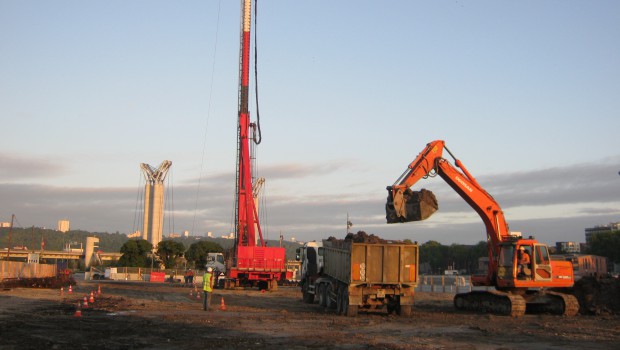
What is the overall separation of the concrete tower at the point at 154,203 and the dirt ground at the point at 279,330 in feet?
387

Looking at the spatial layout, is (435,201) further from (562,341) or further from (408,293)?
(562,341)

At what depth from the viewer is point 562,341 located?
17359mm

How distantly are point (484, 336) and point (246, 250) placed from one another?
93.5ft

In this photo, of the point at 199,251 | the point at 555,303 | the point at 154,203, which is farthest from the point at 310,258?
the point at 154,203

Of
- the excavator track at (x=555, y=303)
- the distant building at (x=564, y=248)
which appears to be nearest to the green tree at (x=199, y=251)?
the distant building at (x=564, y=248)

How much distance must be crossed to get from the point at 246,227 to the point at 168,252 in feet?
207

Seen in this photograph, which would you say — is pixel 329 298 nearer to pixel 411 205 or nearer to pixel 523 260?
pixel 411 205

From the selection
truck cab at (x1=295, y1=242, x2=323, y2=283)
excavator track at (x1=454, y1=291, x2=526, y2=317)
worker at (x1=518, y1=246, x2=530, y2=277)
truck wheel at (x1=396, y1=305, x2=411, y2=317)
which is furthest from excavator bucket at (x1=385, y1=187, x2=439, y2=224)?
truck cab at (x1=295, y1=242, x2=323, y2=283)

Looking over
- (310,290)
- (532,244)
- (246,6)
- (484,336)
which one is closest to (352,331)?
(484,336)

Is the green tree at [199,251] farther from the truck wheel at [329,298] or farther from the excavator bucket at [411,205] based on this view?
the excavator bucket at [411,205]

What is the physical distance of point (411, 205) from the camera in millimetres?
26172

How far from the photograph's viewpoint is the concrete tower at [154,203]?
142875mm

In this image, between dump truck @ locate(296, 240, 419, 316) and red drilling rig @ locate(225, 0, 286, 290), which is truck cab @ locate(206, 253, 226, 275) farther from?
dump truck @ locate(296, 240, 419, 316)

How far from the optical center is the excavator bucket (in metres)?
25.9
